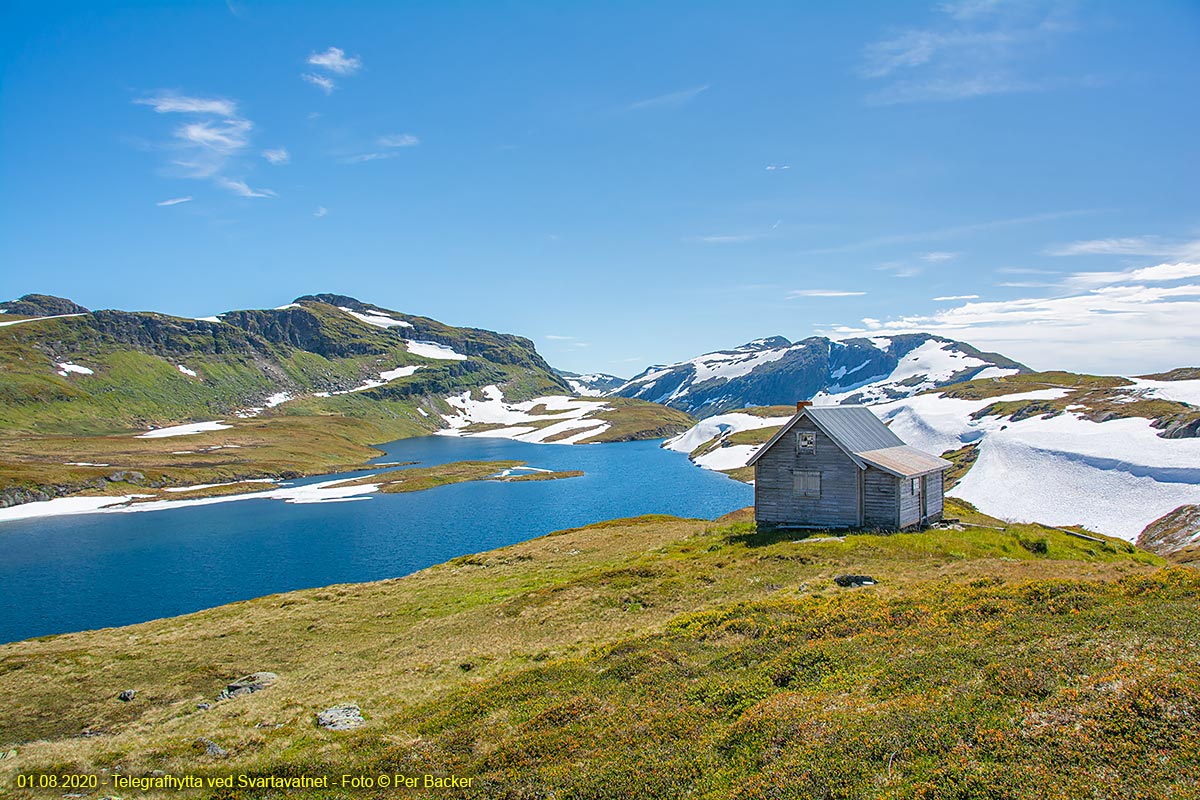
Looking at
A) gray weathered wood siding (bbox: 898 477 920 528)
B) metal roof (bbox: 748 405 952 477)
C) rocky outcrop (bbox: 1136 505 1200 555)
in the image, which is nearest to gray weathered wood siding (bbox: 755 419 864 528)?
metal roof (bbox: 748 405 952 477)

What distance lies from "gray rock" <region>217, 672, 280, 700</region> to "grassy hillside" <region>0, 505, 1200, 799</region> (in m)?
0.85

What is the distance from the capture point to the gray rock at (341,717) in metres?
20.2

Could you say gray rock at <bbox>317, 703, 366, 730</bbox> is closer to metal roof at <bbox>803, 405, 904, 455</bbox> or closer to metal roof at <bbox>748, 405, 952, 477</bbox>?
metal roof at <bbox>748, 405, 952, 477</bbox>

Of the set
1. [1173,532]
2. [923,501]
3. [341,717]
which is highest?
[923,501]

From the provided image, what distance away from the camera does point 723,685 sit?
1630 cm

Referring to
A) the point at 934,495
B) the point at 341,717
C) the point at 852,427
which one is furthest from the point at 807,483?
the point at 341,717

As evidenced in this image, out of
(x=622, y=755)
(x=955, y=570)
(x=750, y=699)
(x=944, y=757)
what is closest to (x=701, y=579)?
(x=955, y=570)

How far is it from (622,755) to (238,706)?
62.5 feet

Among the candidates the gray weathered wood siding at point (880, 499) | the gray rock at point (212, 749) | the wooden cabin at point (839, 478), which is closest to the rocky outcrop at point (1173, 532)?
the wooden cabin at point (839, 478)

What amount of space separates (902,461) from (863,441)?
2.91 meters

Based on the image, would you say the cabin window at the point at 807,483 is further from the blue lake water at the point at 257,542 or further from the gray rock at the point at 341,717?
the blue lake water at the point at 257,542

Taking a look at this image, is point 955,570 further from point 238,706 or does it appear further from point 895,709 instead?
point 238,706

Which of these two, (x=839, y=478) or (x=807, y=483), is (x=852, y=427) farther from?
(x=807, y=483)

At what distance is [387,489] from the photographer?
144125mm
